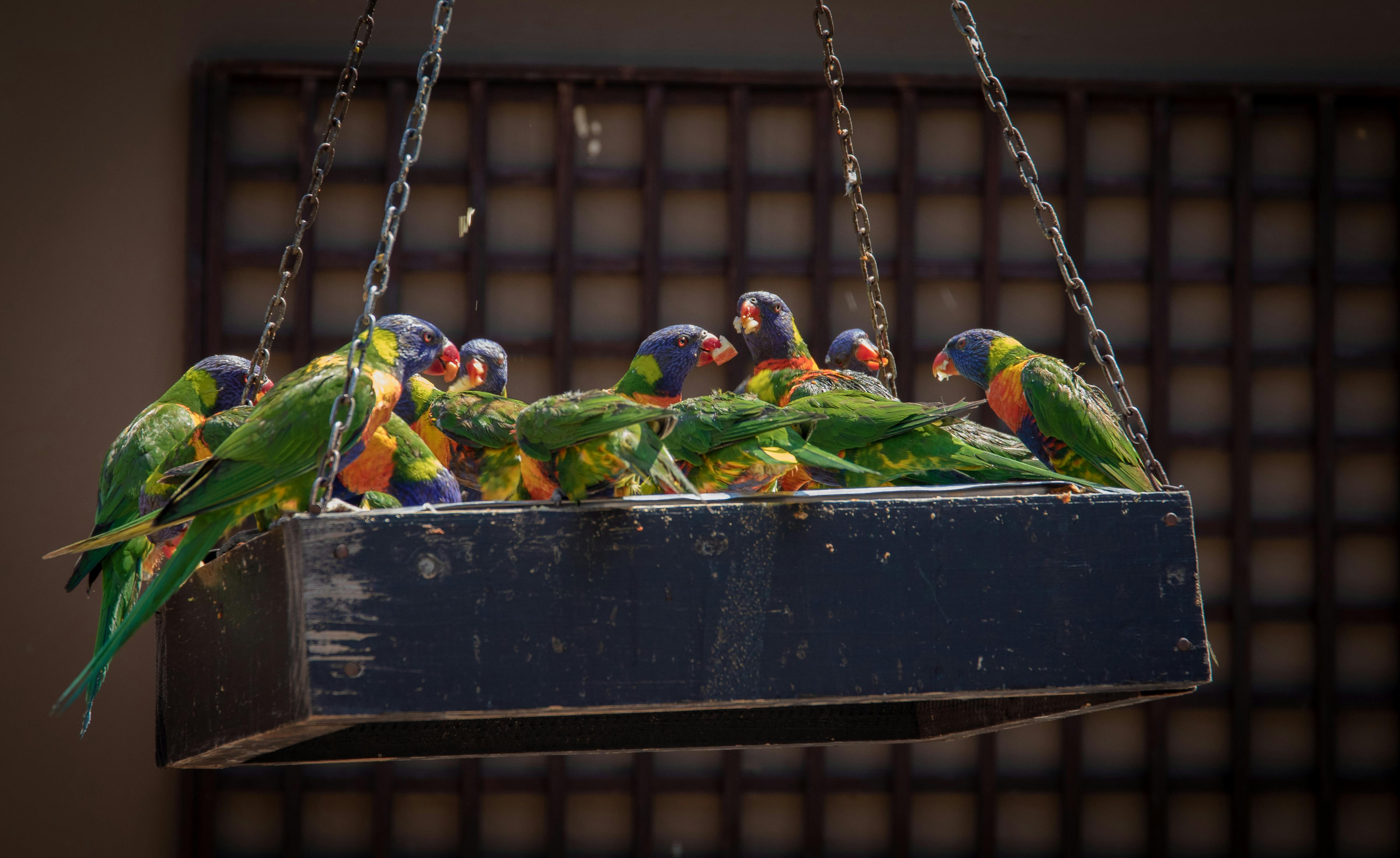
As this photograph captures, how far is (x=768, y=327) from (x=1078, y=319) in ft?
7.30

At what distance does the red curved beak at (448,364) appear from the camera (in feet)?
5.53

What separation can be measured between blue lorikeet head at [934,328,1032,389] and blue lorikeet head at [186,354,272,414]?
1413mm

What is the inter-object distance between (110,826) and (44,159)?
2.32 m

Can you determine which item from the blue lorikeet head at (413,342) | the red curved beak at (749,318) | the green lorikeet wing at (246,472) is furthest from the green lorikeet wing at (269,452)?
the red curved beak at (749,318)

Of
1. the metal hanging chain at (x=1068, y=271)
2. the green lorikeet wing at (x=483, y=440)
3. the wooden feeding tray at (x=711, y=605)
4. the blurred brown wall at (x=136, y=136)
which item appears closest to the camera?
the wooden feeding tray at (x=711, y=605)

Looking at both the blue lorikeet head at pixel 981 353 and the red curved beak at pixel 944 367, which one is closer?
the blue lorikeet head at pixel 981 353

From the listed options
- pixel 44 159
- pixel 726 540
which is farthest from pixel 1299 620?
pixel 44 159

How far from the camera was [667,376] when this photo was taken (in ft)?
5.68

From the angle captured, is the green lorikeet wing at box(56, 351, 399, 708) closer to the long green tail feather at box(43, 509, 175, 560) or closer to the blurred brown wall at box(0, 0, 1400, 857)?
the long green tail feather at box(43, 509, 175, 560)

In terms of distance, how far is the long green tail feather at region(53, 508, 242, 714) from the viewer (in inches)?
44.7

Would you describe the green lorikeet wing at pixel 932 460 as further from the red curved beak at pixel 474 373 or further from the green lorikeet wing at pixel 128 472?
the green lorikeet wing at pixel 128 472

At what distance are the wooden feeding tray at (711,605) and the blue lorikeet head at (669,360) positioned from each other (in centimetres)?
65

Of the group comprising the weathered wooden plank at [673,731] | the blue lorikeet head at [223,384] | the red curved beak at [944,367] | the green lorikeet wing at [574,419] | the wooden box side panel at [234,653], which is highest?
the red curved beak at [944,367]

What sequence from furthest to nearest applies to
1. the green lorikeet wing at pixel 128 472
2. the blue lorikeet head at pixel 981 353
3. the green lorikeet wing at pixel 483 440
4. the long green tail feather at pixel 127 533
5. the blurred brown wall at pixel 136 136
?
1. the blurred brown wall at pixel 136 136
2. the blue lorikeet head at pixel 981 353
3. the green lorikeet wing at pixel 128 472
4. the green lorikeet wing at pixel 483 440
5. the long green tail feather at pixel 127 533
